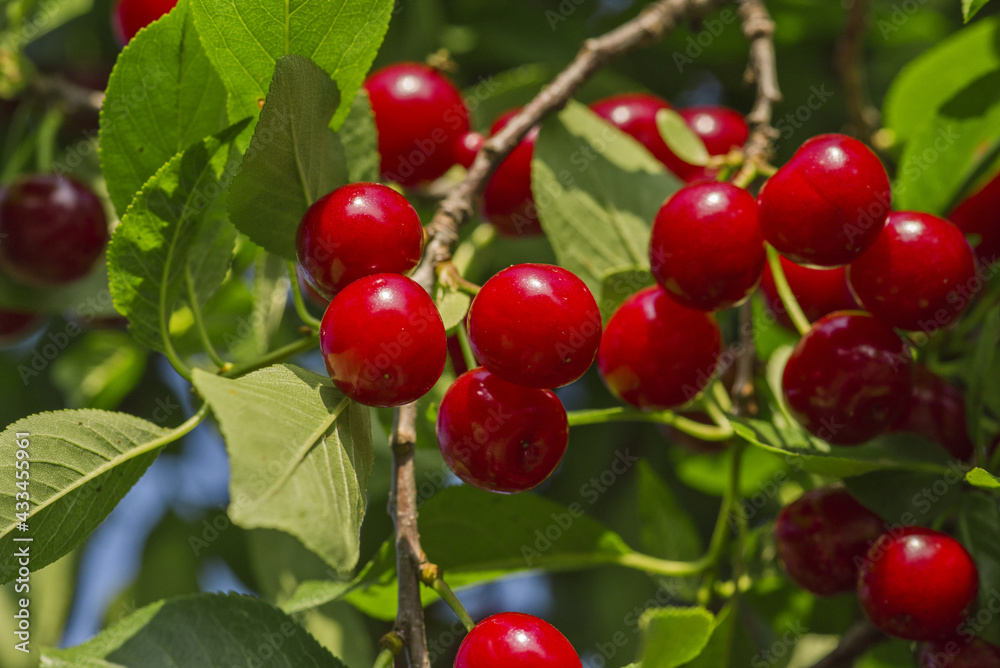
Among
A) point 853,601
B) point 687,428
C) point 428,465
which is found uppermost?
point 687,428

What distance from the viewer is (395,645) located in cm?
89

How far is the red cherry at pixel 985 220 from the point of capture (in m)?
1.32

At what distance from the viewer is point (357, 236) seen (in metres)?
0.88

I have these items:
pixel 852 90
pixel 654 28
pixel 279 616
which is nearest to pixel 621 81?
pixel 654 28

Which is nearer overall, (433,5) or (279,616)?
(279,616)

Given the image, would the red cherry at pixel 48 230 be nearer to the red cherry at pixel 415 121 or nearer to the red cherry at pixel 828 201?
the red cherry at pixel 415 121

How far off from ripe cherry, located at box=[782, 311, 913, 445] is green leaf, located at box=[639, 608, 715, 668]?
33cm

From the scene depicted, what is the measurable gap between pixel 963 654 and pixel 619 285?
2.10 ft

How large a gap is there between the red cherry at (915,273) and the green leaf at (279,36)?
666 mm

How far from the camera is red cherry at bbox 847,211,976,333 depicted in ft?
3.43

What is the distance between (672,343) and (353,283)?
1.52 ft

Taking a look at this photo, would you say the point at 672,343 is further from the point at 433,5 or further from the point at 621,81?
the point at 433,5

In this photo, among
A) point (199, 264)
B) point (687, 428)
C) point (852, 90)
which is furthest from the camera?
point (852, 90)

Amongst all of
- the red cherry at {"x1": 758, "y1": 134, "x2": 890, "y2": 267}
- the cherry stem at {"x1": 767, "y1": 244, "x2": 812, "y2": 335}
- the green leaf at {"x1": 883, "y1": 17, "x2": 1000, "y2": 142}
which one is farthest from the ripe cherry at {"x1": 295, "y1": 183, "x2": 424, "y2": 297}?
the green leaf at {"x1": 883, "y1": 17, "x2": 1000, "y2": 142}
